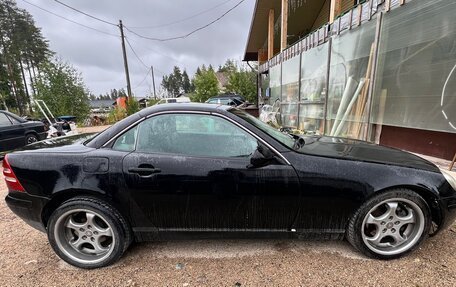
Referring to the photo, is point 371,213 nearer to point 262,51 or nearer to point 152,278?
point 152,278

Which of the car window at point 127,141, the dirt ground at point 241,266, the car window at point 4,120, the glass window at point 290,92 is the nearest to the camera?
the dirt ground at point 241,266

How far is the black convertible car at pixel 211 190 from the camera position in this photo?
7.17 ft

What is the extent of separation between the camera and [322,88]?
722 centimetres

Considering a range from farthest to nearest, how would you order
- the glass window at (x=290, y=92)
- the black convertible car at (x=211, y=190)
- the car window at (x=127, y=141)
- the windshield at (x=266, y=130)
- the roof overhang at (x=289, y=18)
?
the roof overhang at (x=289, y=18)
the glass window at (x=290, y=92)
the windshield at (x=266, y=130)
the car window at (x=127, y=141)
the black convertible car at (x=211, y=190)

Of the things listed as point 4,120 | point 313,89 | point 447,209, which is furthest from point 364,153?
point 4,120

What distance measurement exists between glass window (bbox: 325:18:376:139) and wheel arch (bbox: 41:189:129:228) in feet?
17.0

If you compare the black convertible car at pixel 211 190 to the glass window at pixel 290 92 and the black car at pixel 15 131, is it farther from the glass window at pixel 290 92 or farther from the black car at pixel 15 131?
the glass window at pixel 290 92

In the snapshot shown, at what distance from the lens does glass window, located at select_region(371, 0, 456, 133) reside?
377 cm

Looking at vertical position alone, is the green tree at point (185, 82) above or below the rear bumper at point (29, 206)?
above

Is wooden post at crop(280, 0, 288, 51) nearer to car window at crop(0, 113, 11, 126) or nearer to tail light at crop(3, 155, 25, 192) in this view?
car window at crop(0, 113, 11, 126)

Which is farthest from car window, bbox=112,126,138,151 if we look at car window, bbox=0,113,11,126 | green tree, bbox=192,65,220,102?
green tree, bbox=192,65,220,102

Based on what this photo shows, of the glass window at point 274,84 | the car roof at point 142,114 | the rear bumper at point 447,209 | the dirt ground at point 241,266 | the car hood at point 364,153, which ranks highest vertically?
the glass window at point 274,84

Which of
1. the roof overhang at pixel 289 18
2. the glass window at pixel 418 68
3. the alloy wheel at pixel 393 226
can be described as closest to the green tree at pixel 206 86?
the roof overhang at pixel 289 18

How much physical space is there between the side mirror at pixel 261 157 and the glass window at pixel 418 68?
3.36 meters
